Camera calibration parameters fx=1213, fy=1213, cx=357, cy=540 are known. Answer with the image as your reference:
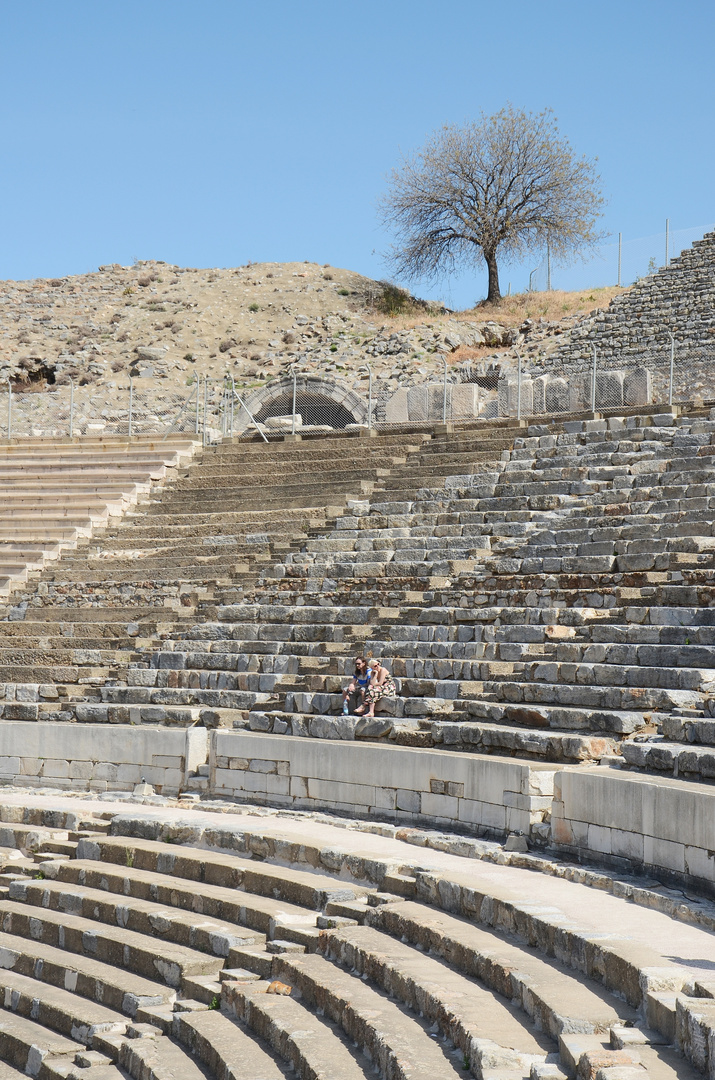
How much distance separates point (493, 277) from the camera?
34.1 m

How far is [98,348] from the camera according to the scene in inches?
1332

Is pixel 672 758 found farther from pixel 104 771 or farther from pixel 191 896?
pixel 104 771

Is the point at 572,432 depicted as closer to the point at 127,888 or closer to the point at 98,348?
the point at 127,888

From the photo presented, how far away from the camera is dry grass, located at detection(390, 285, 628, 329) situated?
99.8ft

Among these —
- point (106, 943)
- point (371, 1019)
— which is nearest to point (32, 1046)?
point (106, 943)

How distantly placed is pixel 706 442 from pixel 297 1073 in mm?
11644

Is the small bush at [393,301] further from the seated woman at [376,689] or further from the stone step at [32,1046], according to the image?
the stone step at [32,1046]

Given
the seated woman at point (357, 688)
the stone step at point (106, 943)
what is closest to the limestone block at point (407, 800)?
the seated woman at point (357, 688)

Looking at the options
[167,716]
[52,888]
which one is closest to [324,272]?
[167,716]

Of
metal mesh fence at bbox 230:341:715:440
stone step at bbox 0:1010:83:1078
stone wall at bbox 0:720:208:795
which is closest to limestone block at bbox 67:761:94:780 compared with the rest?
stone wall at bbox 0:720:208:795

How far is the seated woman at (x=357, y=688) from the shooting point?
1191 cm

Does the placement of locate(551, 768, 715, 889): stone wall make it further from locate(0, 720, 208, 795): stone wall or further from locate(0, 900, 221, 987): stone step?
locate(0, 720, 208, 795): stone wall

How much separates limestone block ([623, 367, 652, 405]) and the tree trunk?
592 inches

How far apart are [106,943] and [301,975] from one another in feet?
6.98
